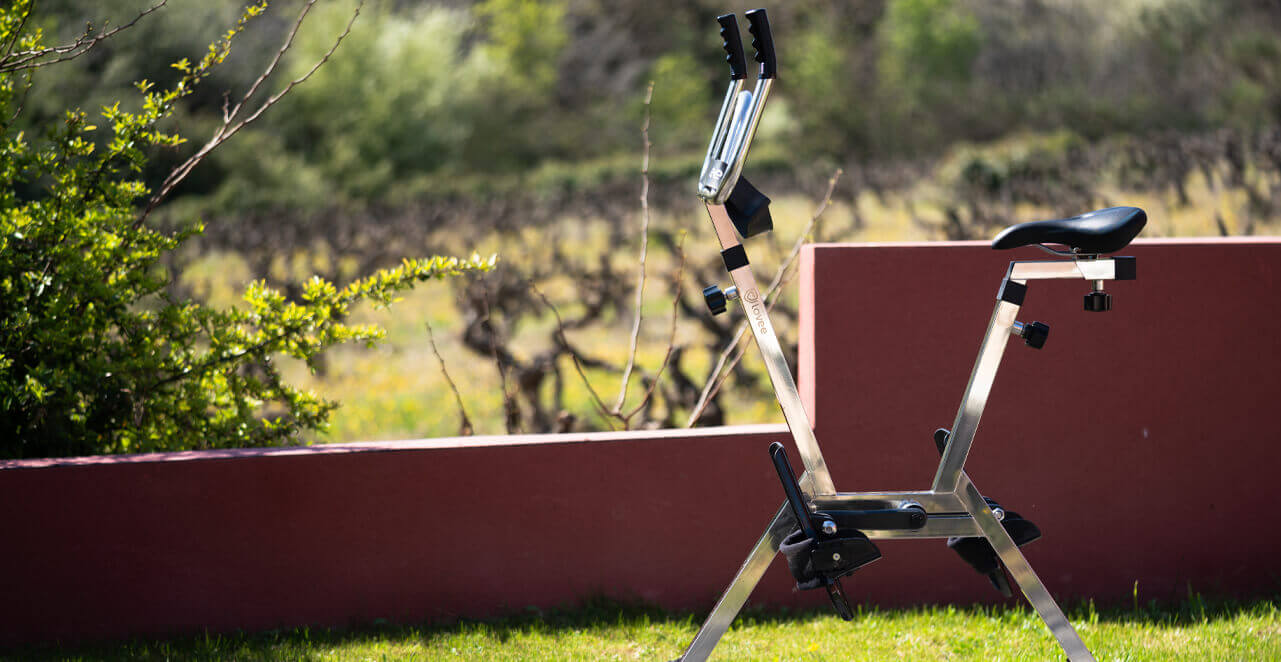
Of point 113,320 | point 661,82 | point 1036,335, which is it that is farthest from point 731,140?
point 661,82

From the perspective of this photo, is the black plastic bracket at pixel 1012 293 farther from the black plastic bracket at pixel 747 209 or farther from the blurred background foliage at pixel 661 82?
the blurred background foliage at pixel 661 82

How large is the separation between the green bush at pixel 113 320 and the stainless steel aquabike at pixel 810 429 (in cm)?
194

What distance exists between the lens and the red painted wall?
374 centimetres

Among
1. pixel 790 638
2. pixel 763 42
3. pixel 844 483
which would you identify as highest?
pixel 763 42

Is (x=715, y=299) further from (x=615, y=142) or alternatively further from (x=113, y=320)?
(x=615, y=142)

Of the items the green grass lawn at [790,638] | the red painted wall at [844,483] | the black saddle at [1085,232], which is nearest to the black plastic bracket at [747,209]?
the black saddle at [1085,232]

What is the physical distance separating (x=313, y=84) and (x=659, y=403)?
29935 millimetres

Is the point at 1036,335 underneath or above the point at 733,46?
underneath

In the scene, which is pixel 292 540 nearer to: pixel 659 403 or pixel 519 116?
pixel 659 403

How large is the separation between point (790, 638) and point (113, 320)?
2.75m

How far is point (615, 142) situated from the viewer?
205ft

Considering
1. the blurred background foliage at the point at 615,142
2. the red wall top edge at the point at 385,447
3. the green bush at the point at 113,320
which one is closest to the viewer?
the red wall top edge at the point at 385,447

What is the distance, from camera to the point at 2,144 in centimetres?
412

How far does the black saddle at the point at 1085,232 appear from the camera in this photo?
2.59m
